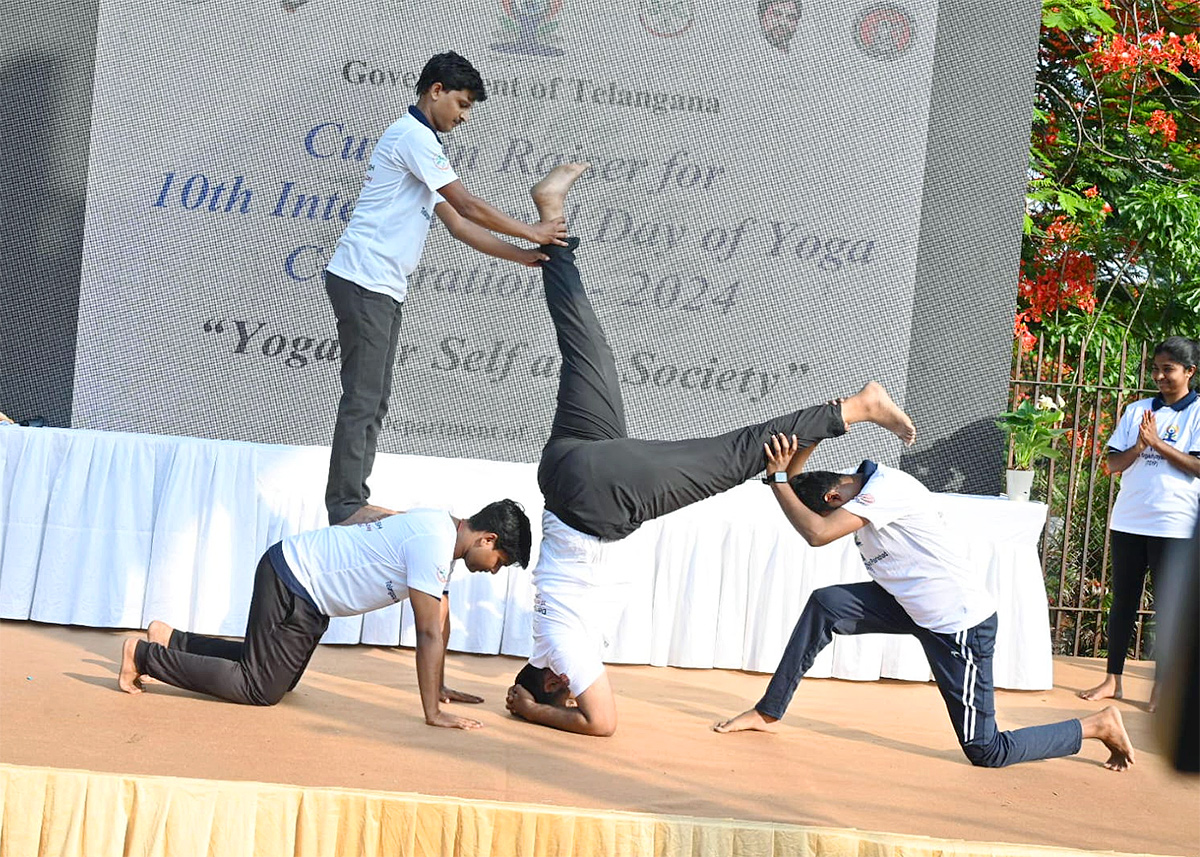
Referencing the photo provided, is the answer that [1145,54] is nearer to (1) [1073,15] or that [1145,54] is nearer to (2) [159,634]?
(1) [1073,15]

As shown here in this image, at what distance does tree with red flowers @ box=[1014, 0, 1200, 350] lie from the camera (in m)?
6.58

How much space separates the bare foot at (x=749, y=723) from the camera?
3379 millimetres

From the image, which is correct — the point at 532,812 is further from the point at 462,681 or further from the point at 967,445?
the point at 967,445

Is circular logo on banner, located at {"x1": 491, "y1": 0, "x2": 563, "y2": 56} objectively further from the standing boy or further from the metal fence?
the metal fence

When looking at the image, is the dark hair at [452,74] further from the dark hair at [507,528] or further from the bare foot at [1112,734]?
the bare foot at [1112,734]

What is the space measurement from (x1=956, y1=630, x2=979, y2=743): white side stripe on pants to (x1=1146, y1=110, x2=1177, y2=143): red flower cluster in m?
4.99

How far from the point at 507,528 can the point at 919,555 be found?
43.2 inches

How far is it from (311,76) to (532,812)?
11.3 feet

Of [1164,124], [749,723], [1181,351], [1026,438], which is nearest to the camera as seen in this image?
[749,723]

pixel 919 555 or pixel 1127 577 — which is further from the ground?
pixel 919 555

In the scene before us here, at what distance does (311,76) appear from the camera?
15.8ft

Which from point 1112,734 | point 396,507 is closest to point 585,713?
point 396,507

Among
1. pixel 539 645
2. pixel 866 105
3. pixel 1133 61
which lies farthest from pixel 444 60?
pixel 1133 61

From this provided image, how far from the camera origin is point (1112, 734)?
3271mm
